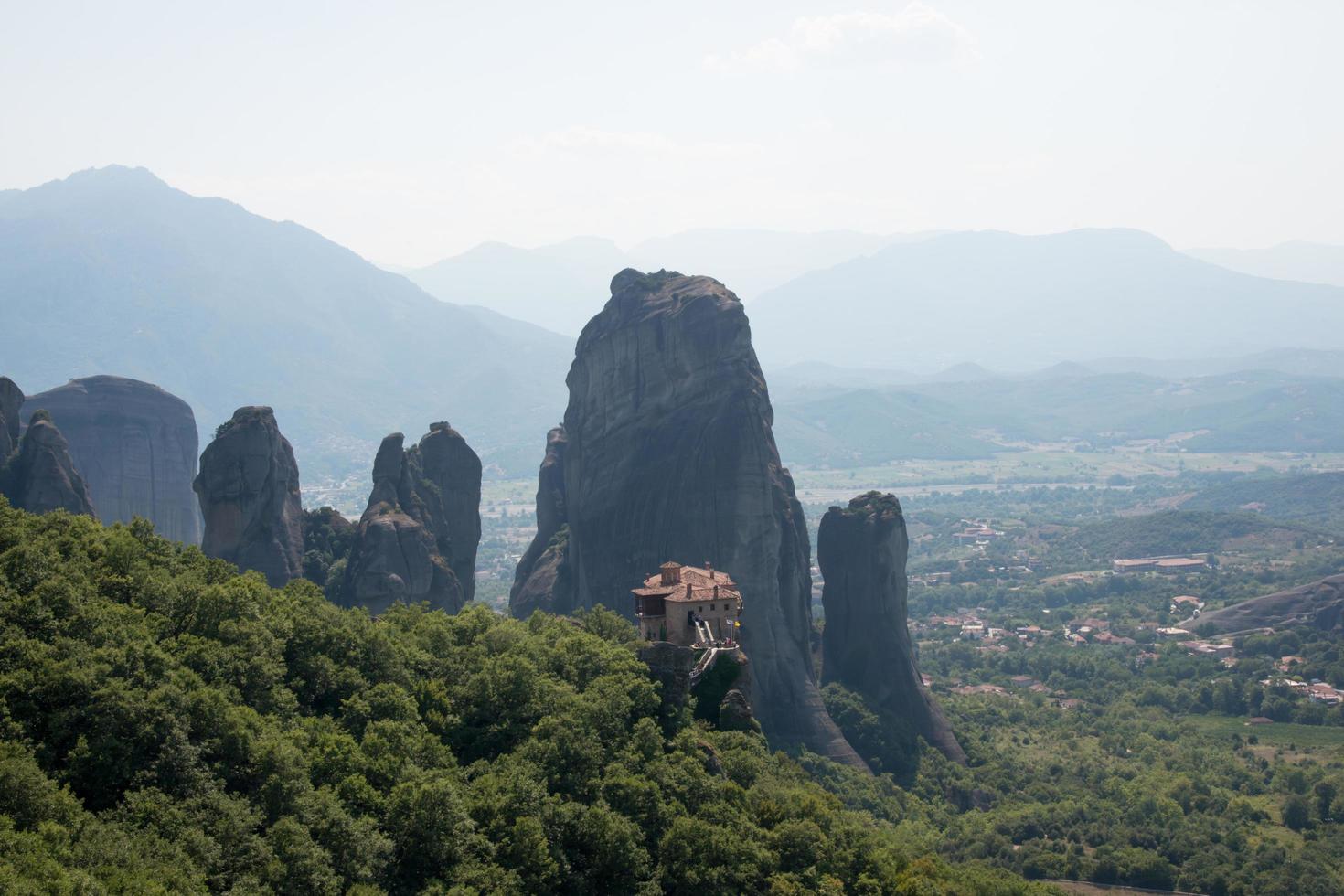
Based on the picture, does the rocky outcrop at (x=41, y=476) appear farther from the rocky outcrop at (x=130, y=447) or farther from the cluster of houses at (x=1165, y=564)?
the cluster of houses at (x=1165, y=564)

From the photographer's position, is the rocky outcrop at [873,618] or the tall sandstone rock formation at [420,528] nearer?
the tall sandstone rock formation at [420,528]

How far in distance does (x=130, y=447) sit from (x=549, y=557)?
30.4 meters

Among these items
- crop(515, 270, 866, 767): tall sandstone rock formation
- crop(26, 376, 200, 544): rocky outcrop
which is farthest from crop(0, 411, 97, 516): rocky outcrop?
crop(515, 270, 866, 767): tall sandstone rock formation

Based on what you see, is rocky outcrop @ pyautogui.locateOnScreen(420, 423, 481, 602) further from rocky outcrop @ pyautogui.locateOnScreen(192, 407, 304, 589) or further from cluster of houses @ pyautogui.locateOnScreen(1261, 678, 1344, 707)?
cluster of houses @ pyautogui.locateOnScreen(1261, 678, 1344, 707)

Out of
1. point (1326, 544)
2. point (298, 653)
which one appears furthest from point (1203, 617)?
point (298, 653)

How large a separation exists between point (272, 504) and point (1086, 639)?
3527 inches

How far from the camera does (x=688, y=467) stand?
85.0 meters

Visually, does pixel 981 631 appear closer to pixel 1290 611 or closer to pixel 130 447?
pixel 1290 611

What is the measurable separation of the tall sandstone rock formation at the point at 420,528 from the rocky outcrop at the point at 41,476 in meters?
14.4

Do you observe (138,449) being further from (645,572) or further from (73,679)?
(73,679)

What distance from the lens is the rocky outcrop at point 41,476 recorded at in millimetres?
71500

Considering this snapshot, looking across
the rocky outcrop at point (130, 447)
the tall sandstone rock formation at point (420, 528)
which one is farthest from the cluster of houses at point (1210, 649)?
the rocky outcrop at point (130, 447)

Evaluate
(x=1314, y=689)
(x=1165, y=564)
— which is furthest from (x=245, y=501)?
(x=1165, y=564)

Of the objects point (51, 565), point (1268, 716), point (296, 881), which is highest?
point (51, 565)
